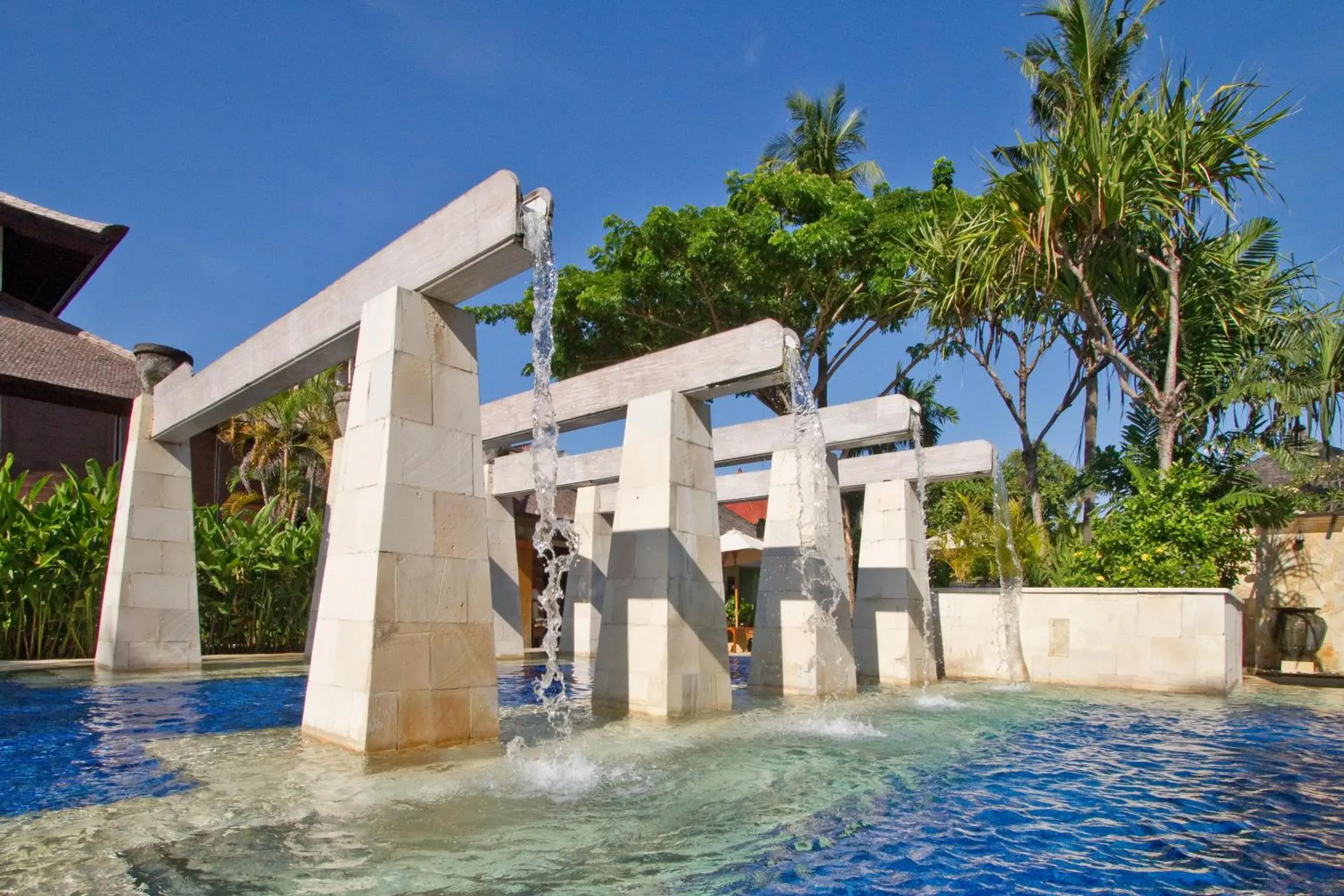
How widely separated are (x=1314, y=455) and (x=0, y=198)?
29467 millimetres

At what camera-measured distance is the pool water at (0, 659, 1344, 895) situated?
417 cm

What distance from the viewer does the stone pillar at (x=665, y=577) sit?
395 inches

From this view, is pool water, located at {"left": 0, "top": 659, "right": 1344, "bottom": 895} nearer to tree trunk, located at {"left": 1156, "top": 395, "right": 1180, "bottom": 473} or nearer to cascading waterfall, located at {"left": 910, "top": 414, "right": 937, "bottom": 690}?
cascading waterfall, located at {"left": 910, "top": 414, "right": 937, "bottom": 690}

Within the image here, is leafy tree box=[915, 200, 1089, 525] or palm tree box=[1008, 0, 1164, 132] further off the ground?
palm tree box=[1008, 0, 1164, 132]

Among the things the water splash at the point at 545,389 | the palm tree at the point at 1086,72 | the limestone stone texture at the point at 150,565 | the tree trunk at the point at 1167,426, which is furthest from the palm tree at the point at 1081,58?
the limestone stone texture at the point at 150,565

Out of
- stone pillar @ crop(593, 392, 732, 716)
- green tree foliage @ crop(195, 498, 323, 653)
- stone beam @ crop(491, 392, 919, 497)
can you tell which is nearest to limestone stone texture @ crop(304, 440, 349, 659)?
green tree foliage @ crop(195, 498, 323, 653)

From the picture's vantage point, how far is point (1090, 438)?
71.5 feet

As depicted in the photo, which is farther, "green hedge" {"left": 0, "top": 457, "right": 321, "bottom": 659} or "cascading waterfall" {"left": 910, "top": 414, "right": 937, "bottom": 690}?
"cascading waterfall" {"left": 910, "top": 414, "right": 937, "bottom": 690}

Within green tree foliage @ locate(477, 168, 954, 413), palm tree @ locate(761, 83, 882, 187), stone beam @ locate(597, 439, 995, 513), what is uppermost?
palm tree @ locate(761, 83, 882, 187)

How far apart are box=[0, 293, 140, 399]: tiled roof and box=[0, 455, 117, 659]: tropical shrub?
16.8 ft

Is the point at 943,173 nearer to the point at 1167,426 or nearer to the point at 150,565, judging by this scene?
the point at 1167,426

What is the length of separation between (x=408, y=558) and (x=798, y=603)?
7.10m

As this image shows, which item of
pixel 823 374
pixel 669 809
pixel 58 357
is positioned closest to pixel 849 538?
pixel 823 374

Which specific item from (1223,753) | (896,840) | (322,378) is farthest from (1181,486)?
(322,378)
